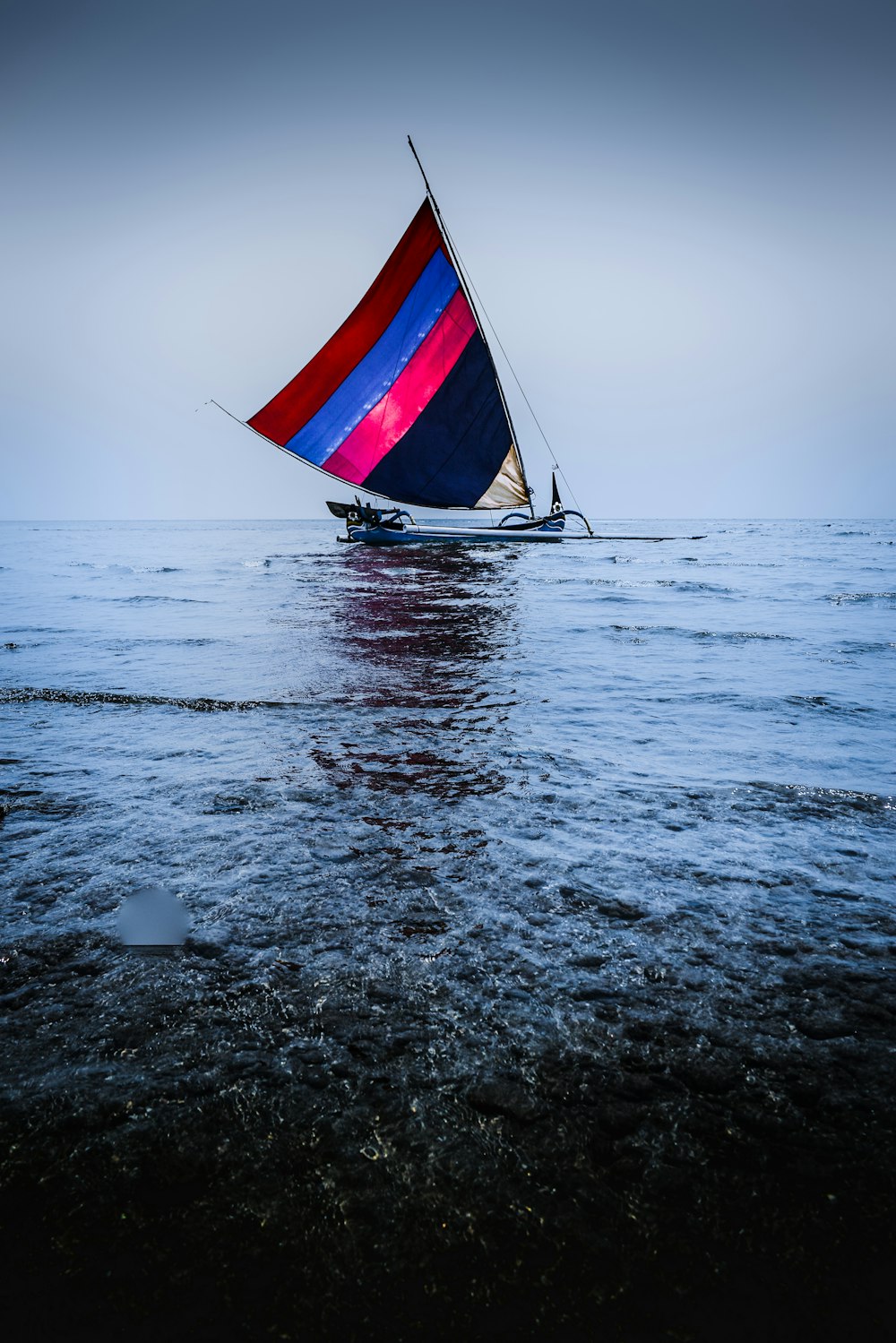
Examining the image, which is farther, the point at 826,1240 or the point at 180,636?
the point at 180,636

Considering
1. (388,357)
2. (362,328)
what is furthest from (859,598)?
(362,328)

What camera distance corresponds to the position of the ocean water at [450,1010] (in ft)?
3.51

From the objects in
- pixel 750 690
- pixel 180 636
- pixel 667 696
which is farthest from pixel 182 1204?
pixel 180 636

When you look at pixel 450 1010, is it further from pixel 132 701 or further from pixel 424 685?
pixel 132 701

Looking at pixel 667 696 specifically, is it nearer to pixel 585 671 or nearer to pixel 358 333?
pixel 585 671

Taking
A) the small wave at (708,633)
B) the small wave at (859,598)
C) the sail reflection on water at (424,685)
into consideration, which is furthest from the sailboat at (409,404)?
the small wave at (708,633)

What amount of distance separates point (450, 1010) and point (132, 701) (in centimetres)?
400

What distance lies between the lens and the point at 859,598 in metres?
12.5

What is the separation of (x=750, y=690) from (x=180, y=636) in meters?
6.07

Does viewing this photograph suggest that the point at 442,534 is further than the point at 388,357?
Yes

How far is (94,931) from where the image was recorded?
1.93 m

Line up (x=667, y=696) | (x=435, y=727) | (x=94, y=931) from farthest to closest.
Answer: (x=667, y=696) → (x=435, y=727) → (x=94, y=931)

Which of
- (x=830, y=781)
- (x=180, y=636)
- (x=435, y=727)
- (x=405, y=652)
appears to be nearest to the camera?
(x=830, y=781)

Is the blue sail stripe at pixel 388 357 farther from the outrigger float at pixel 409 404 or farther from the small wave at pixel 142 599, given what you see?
the small wave at pixel 142 599
